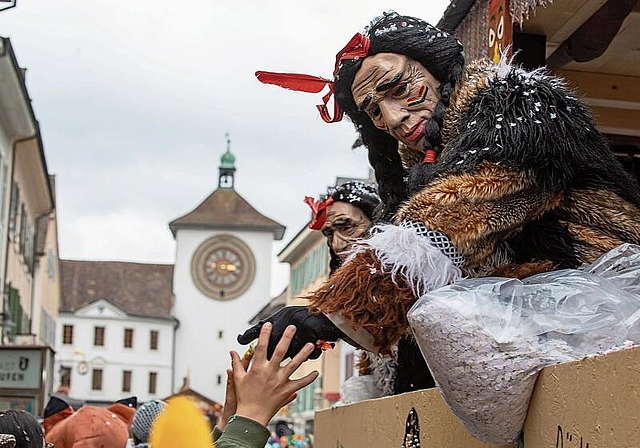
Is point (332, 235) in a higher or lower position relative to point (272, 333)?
higher

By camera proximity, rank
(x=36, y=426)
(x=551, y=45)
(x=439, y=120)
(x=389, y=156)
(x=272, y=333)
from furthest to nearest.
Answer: (x=551, y=45) < (x=36, y=426) < (x=389, y=156) < (x=439, y=120) < (x=272, y=333)

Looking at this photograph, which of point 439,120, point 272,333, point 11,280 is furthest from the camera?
point 11,280

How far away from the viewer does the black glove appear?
188 cm

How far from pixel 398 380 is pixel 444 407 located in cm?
81

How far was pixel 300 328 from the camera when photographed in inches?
74.6

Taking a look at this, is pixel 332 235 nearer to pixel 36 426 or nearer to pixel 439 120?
pixel 36 426

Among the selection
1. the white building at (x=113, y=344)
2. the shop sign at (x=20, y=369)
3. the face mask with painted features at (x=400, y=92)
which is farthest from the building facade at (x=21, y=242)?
the white building at (x=113, y=344)

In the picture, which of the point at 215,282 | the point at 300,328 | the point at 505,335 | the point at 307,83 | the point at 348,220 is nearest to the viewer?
the point at 505,335

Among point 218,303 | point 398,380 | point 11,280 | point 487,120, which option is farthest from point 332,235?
point 218,303

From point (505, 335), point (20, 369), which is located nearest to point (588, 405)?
point (505, 335)

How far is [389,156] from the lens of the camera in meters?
2.69

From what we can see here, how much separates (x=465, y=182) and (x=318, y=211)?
85.9 inches

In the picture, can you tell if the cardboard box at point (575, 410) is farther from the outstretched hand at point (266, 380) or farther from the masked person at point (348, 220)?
the masked person at point (348, 220)

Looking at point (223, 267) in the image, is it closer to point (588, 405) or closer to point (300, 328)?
point (300, 328)
